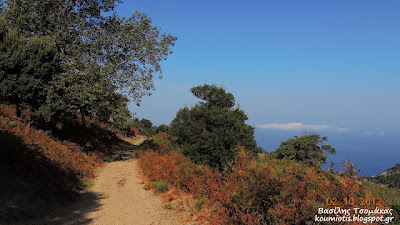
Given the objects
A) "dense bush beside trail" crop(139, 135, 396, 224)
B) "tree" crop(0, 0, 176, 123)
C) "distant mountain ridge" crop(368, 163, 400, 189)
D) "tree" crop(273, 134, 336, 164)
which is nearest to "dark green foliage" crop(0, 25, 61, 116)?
"tree" crop(0, 0, 176, 123)

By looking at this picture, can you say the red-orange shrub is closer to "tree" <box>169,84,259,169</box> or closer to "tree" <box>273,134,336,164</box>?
"tree" <box>169,84,259,169</box>

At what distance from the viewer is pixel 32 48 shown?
1550 cm

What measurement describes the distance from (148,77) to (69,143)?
25.9 feet

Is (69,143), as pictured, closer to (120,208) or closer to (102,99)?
(102,99)

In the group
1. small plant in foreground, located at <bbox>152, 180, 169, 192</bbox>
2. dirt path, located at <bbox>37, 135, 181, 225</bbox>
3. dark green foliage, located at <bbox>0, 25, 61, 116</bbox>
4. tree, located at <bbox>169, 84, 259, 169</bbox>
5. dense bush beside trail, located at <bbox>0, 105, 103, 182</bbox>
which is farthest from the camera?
tree, located at <bbox>169, 84, 259, 169</bbox>

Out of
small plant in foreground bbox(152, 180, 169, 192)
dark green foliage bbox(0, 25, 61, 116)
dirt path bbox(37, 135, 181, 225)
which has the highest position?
dark green foliage bbox(0, 25, 61, 116)

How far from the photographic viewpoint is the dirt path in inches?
333

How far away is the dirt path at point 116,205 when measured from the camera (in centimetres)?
846

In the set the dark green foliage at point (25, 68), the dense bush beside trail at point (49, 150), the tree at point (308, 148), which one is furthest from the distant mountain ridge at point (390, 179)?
the dark green foliage at point (25, 68)

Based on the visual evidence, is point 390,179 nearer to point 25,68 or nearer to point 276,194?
point 276,194

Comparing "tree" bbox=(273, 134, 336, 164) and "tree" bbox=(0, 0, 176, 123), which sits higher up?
"tree" bbox=(0, 0, 176, 123)

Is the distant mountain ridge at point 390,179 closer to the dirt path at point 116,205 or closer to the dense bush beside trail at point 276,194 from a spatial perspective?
the dense bush beside trail at point 276,194

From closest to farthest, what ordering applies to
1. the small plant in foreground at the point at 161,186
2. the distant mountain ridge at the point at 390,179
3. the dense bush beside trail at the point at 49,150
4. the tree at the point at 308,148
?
the small plant in foreground at the point at 161,186 → the dense bush beside trail at the point at 49,150 → the tree at the point at 308,148 → the distant mountain ridge at the point at 390,179

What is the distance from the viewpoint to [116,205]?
33.2ft
